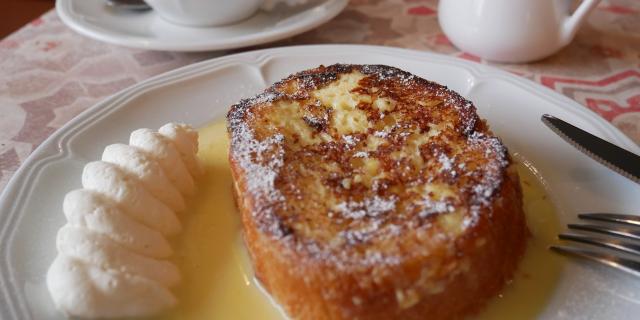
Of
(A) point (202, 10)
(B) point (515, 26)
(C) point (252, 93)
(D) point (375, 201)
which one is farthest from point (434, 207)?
(A) point (202, 10)

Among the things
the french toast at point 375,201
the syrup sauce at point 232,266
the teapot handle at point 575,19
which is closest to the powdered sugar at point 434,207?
the french toast at point 375,201

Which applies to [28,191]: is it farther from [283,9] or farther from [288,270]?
[283,9]

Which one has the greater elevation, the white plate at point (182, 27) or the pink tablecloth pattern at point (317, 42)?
→ the white plate at point (182, 27)

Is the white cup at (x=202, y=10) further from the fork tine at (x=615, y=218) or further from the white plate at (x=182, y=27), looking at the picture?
the fork tine at (x=615, y=218)

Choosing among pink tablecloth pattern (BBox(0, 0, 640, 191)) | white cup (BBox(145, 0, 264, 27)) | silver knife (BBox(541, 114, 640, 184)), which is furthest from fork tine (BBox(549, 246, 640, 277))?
white cup (BBox(145, 0, 264, 27))

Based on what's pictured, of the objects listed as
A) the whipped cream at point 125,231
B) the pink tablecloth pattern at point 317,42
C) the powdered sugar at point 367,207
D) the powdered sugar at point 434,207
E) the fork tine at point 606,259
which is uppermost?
the powdered sugar at point 434,207

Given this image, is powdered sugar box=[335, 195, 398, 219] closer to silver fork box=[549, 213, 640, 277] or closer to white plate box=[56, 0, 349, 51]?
silver fork box=[549, 213, 640, 277]
